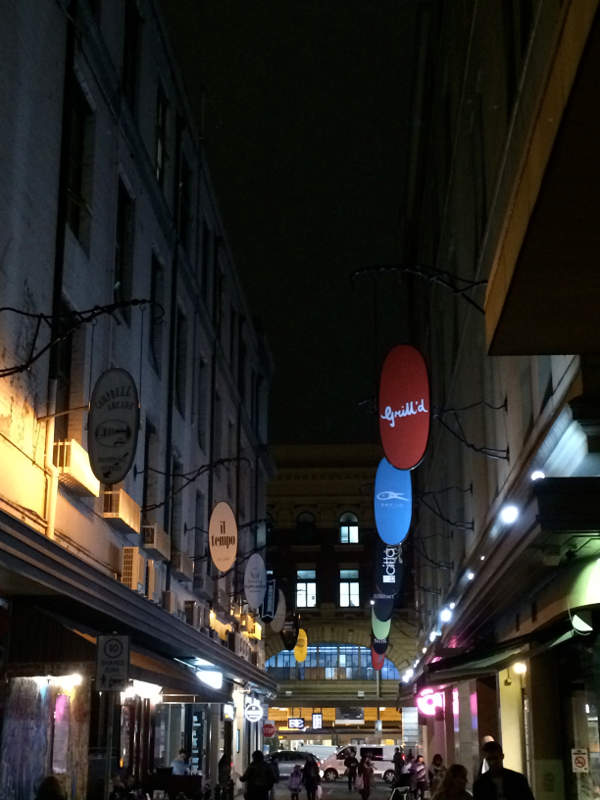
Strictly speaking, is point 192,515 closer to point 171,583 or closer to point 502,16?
point 171,583

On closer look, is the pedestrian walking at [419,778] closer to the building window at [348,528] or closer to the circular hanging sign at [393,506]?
the circular hanging sign at [393,506]

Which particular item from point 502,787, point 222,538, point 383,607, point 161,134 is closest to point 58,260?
point 502,787

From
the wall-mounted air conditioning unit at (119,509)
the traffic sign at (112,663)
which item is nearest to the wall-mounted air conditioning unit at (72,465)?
the wall-mounted air conditioning unit at (119,509)

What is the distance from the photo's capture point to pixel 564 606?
14297mm

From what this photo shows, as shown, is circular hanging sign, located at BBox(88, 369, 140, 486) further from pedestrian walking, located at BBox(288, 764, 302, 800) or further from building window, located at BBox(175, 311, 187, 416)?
pedestrian walking, located at BBox(288, 764, 302, 800)

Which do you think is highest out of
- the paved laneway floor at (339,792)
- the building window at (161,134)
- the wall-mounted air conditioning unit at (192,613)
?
the building window at (161,134)

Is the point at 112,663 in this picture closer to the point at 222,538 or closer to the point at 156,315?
the point at 222,538

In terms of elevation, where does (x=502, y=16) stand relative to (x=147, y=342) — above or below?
above

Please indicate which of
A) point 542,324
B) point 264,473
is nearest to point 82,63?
point 542,324

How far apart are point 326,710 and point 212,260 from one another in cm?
4449

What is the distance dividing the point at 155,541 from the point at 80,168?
28.6 feet

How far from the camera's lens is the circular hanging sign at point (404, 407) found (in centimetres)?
1656

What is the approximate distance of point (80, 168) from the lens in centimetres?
2067

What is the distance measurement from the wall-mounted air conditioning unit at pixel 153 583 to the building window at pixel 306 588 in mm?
47532
